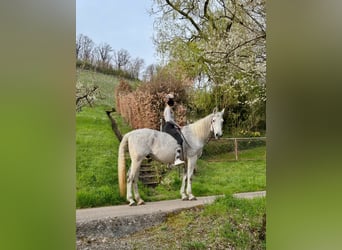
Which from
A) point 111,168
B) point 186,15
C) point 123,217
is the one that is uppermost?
point 186,15

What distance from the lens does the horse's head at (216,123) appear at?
2.48 m

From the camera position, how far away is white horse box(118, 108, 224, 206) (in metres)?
2.34

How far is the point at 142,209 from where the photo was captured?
2.36 metres

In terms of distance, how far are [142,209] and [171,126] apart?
507 mm

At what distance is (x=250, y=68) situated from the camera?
99.0 inches

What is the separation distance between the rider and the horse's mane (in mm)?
91

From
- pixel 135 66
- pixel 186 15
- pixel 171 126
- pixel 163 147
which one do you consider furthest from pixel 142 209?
pixel 186 15

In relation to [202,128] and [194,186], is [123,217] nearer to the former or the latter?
[194,186]

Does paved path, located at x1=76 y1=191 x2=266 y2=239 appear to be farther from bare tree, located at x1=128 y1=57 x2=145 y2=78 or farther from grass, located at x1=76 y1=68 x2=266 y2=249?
bare tree, located at x1=128 y1=57 x2=145 y2=78

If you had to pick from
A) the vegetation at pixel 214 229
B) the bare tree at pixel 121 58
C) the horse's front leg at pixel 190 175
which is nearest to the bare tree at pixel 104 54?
the bare tree at pixel 121 58

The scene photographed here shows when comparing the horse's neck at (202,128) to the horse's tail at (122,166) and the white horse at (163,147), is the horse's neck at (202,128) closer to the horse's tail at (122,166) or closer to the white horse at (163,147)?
the white horse at (163,147)

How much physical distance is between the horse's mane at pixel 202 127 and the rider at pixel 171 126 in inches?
3.6

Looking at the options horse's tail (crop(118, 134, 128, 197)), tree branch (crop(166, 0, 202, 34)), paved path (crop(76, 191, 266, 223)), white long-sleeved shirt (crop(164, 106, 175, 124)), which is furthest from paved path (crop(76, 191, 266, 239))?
tree branch (crop(166, 0, 202, 34))
